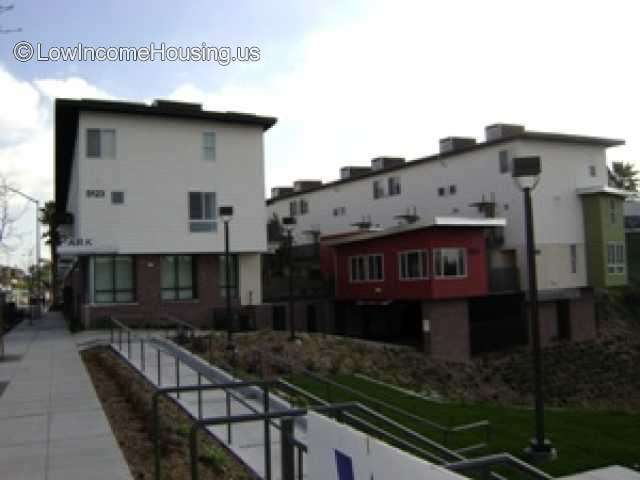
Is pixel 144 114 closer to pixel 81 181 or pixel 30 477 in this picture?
pixel 81 181

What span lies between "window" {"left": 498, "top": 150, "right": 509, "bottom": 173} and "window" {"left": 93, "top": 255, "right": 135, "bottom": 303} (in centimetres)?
2115

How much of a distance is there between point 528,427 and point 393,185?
31.7m

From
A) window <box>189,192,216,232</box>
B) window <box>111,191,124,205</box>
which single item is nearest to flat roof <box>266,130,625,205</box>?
window <box>189,192,216,232</box>

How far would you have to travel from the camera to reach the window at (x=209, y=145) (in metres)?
31.5

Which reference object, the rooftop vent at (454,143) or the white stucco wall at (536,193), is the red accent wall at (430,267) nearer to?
the white stucco wall at (536,193)

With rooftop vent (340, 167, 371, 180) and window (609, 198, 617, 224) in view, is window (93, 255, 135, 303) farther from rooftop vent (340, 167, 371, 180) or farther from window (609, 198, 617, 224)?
window (609, 198, 617, 224)

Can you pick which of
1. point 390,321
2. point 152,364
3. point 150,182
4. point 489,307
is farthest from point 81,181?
point 489,307

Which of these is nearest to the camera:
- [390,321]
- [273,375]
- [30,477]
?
[30,477]

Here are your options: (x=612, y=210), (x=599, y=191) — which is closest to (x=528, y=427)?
(x=599, y=191)

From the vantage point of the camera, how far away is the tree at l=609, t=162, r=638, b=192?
7700cm

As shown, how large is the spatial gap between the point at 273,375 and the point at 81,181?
49.6 feet

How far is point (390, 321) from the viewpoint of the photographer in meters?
38.4

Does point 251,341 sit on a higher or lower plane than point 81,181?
lower

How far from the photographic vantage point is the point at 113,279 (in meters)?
30.0
